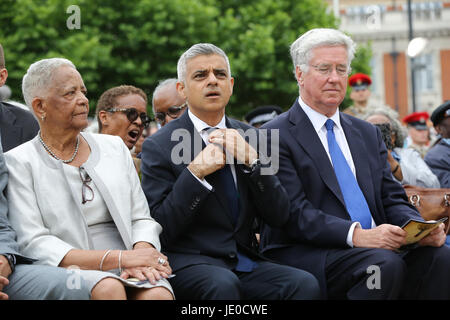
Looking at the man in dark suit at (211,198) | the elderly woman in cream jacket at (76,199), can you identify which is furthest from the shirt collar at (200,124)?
the elderly woman in cream jacket at (76,199)

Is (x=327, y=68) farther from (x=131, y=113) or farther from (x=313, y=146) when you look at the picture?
(x=131, y=113)

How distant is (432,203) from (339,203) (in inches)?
55.8

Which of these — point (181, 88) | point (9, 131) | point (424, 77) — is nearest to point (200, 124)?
point (181, 88)

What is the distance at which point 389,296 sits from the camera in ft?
12.4

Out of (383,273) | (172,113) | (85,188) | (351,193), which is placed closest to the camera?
(383,273)

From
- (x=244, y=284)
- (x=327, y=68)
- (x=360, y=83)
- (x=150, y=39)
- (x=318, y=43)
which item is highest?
(x=150, y=39)

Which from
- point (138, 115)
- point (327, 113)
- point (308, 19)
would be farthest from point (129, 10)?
point (327, 113)

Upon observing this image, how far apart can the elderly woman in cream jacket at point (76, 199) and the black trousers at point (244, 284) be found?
17cm

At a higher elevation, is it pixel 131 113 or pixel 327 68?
pixel 327 68

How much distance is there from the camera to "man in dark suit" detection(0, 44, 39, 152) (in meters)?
4.78

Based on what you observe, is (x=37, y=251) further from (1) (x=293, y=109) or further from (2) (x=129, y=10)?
(2) (x=129, y=10)

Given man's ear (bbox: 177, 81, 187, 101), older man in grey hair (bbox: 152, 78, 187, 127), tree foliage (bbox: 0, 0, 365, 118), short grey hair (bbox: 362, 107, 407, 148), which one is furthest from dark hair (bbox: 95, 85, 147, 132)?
tree foliage (bbox: 0, 0, 365, 118)

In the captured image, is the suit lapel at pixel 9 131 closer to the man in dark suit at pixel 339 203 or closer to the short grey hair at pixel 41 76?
the short grey hair at pixel 41 76

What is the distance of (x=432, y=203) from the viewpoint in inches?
209
